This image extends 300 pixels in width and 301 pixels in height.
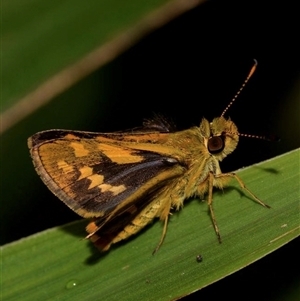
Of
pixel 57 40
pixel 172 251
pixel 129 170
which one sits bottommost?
pixel 172 251

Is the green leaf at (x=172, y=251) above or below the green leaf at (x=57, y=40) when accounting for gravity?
below

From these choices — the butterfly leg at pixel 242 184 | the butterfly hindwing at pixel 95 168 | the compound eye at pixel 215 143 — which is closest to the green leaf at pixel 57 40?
the butterfly hindwing at pixel 95 168

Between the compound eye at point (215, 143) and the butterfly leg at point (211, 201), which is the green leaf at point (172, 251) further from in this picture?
the compound eye at point (215, 143)

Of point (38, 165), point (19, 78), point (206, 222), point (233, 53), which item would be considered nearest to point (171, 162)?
point (206, 222)

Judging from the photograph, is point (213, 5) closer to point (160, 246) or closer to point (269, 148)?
point (269, 148)

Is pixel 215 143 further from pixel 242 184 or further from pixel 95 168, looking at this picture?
pixel 95 168

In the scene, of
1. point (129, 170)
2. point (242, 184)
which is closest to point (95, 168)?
point (129, 170)
